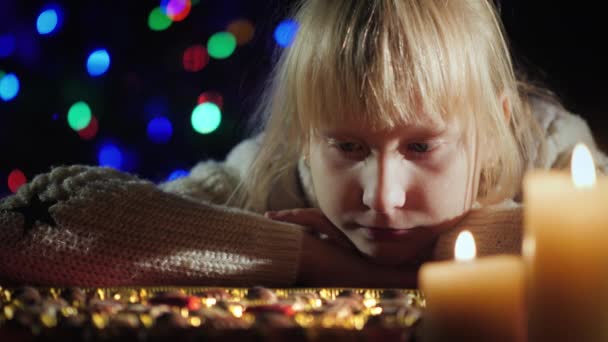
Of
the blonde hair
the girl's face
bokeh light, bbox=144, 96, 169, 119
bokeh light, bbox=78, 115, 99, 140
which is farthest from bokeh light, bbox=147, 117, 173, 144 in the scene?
the girl's face

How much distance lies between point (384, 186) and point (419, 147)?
0.08 meters

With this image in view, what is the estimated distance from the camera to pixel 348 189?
0.93 metres

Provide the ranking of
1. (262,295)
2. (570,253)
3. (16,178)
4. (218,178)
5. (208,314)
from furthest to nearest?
1. (16,178)
2. (218,178)
3. (262,295)
4. (208,314)
5. (570,253)

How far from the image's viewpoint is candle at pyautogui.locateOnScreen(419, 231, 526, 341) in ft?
1.65

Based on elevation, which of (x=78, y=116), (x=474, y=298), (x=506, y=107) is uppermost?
(x=78, y=116)

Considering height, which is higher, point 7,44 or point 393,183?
point 7,44

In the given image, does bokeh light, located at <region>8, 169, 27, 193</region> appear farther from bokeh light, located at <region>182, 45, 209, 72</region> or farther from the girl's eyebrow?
the girl's eyebrow

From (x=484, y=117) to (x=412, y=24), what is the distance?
0.57 ft

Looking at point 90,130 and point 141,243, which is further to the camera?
point 90,130

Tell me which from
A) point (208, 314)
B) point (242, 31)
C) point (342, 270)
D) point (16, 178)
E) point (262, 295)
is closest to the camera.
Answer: point (208, 314)

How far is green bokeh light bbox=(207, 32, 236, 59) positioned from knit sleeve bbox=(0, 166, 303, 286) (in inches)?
23.4

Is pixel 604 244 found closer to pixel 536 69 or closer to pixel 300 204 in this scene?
pixel 300 204

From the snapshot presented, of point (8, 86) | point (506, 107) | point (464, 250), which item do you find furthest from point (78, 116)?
point (464, 250)

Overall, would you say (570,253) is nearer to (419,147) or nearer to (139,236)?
(419,147)
